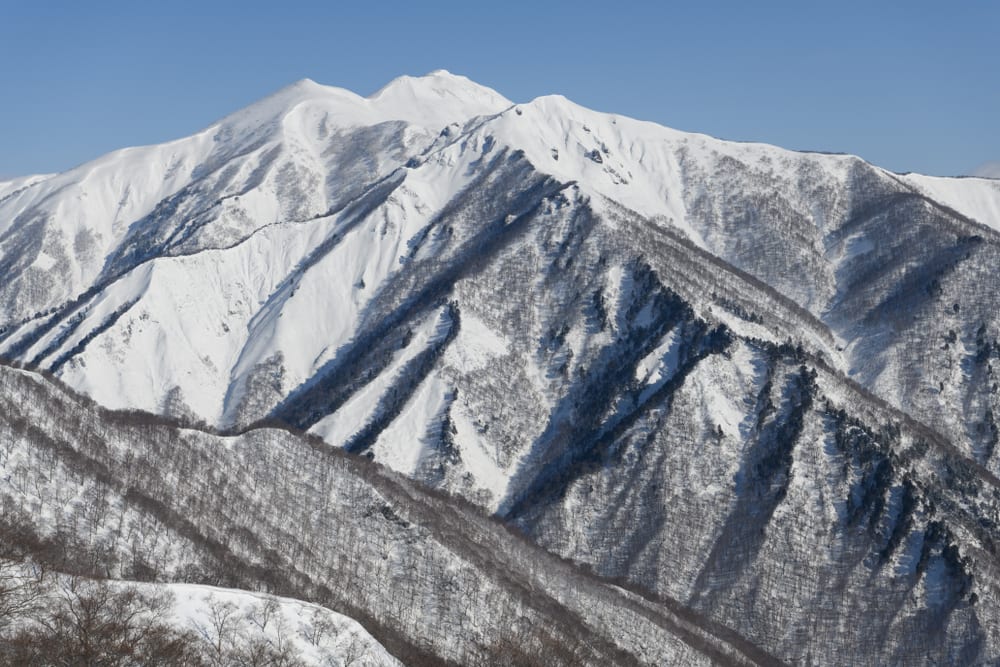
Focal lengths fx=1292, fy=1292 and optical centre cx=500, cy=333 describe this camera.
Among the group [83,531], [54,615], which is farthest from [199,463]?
[54,615]

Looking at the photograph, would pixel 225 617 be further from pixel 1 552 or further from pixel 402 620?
pixel 402 620

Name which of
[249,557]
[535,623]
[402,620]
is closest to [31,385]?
[249,557]

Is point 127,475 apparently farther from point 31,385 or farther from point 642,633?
point 642,633

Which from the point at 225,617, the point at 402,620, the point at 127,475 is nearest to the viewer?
the point at 225,617

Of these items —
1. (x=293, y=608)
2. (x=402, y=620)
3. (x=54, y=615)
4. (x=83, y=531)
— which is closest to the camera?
(x=54, y=615)

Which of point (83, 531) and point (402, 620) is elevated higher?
point (402, 620)

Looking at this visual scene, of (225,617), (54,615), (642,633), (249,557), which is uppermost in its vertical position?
(642,633)

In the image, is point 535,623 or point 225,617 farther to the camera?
point 535,623

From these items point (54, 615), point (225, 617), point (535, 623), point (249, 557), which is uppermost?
point (535, 623)

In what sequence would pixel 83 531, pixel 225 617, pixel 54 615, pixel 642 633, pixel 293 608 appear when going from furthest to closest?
pixel 642 633 < pixel 83 531 < pixel 293 608 < pixel 225 617 < pixel 54 615
